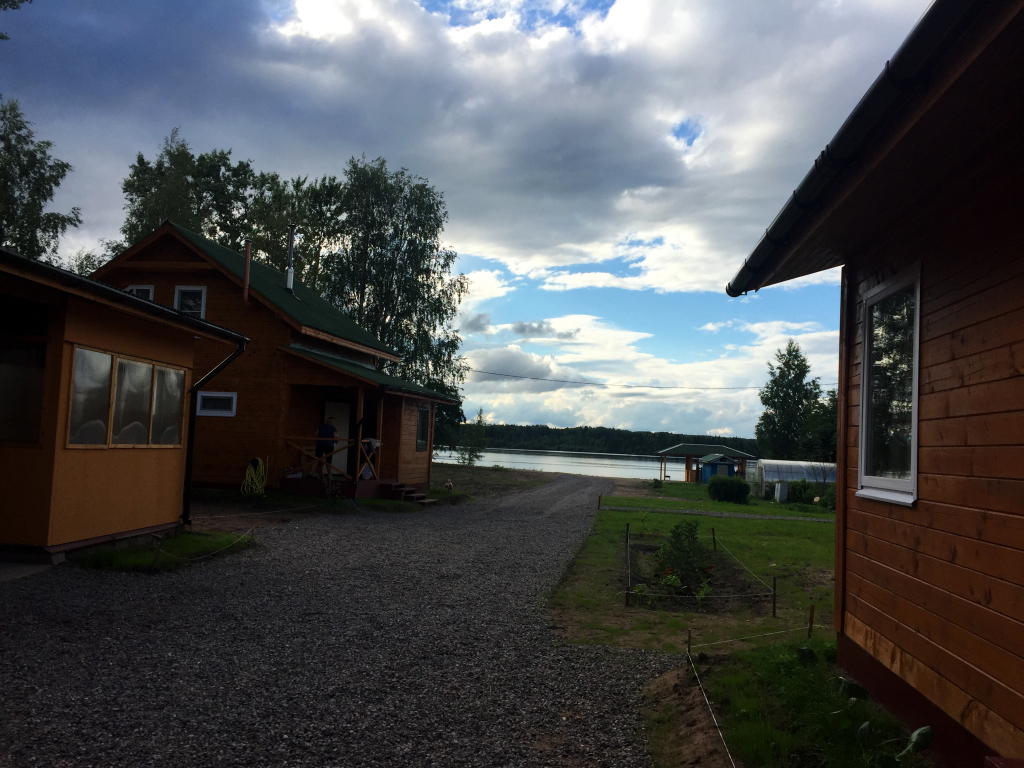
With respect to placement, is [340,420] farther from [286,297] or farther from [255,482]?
[255,482]

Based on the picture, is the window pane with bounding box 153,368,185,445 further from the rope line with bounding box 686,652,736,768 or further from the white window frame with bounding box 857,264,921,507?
the white window frame with bounding box 857,264,921,507

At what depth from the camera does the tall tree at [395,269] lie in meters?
32.3

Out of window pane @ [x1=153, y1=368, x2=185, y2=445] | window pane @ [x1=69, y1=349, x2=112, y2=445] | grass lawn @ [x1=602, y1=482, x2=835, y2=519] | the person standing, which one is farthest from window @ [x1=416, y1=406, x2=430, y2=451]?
window pane @ [x1=69, y1=349, x2=112, y2=445]

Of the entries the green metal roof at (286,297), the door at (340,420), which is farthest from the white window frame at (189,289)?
the door at (340,420)

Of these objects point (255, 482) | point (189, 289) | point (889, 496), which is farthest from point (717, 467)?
point (889, 496)

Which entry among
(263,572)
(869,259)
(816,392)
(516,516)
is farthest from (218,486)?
(816,392)

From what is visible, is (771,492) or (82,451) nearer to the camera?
(82,451)

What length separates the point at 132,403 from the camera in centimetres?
920

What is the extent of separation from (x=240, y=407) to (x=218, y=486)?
1917mm

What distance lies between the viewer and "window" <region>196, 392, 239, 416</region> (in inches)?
688

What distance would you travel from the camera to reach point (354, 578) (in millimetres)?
8805

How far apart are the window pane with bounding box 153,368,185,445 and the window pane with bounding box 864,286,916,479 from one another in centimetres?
850

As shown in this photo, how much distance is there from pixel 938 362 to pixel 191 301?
17.9 metres

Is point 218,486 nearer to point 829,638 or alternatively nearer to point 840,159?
point 829,638
